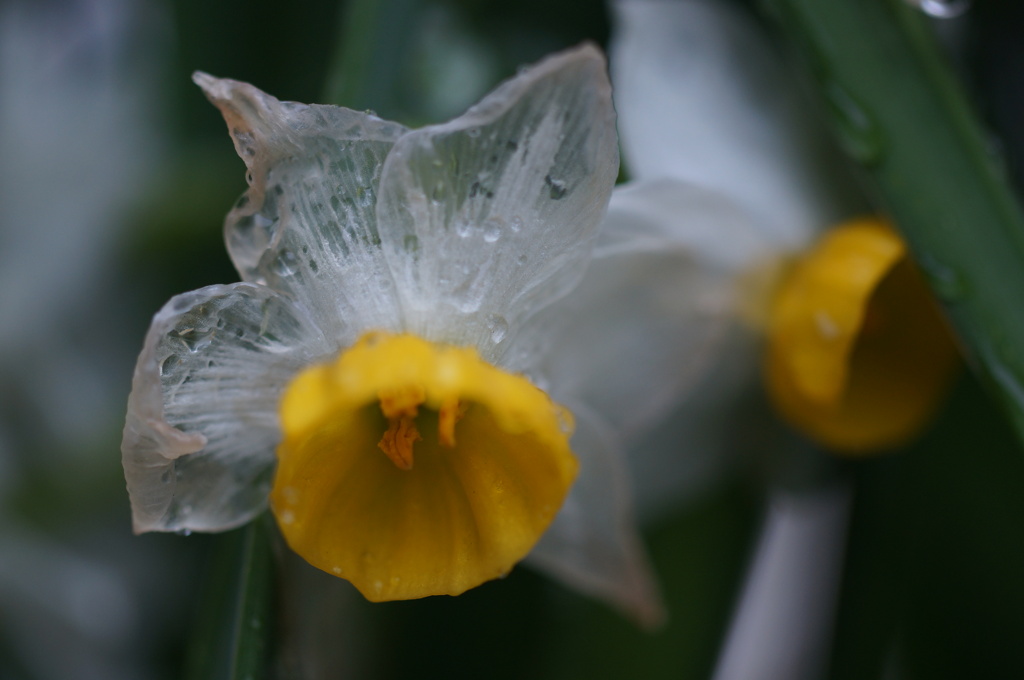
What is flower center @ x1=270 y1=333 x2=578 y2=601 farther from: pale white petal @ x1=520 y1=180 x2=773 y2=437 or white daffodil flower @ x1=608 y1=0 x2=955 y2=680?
white daffodil flower @ x1=608 y1=0 x2=955 y2=680

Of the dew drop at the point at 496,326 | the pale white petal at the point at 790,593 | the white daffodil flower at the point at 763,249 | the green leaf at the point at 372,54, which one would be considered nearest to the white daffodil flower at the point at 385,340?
the dew drop at the point at 496,326

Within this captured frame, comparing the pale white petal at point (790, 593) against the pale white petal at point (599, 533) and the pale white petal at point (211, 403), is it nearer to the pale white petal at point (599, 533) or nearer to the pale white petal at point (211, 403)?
the pale white petal at point (599, 533)

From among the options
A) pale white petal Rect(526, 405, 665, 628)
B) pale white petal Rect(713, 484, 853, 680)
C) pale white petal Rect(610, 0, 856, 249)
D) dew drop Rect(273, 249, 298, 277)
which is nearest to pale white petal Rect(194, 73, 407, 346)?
dew drop Rect(273, 249, 298, 277)

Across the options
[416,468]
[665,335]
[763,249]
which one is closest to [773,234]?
[763,249]

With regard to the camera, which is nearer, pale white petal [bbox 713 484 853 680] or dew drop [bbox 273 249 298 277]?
dew drop [bbox 273 249 298 277]

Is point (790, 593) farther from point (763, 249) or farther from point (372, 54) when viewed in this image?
point (372, 54)

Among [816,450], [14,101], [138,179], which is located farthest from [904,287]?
[14,101]

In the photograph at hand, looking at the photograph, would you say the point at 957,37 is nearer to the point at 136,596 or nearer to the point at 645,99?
the point at 645,99
